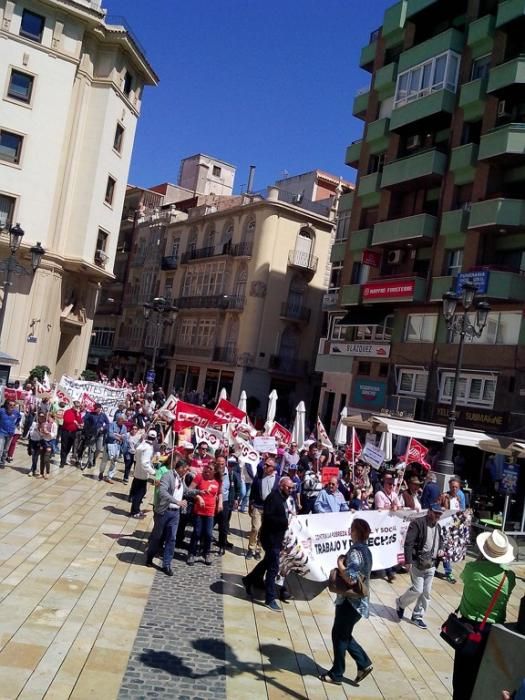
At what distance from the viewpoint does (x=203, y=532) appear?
37.8 feet

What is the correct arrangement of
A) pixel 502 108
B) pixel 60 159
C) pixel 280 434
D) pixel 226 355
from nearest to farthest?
1. pixel 280 434
2. pixel 502 108
3. pixel 60 159
4. pixel 226 355

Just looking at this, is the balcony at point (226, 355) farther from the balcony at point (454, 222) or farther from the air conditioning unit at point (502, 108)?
the air conditioning unit at point (502, 108)

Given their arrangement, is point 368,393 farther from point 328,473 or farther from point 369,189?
point 328,473

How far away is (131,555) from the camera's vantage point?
1125 cm

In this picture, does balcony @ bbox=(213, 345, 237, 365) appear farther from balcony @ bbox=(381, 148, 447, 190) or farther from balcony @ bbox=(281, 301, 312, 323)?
balcony @ bbox=(381, 148, 447, 190)

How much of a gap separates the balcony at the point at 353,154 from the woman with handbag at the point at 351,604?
34038 mm

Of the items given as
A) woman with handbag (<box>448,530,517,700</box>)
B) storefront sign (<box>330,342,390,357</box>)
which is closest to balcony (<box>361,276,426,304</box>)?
storefront sign (<box>330,342,390,357</box>)

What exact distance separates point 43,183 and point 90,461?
770 inches

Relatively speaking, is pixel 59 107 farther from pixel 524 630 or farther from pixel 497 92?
pixel 524 630

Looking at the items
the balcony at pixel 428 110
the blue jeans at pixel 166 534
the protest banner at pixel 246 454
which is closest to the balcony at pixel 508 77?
the balcony at pixel 428 110

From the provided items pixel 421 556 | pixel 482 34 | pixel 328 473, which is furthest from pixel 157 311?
pixel 421 556

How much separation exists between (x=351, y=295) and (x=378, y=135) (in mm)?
8533

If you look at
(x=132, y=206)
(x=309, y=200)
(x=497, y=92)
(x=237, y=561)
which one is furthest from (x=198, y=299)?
(x=237, y=561)

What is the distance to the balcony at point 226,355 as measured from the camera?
163 feet
